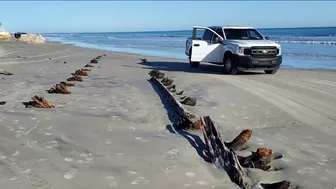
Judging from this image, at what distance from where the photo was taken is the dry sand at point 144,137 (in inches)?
164

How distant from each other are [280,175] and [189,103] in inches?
154

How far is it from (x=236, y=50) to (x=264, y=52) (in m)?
0.95

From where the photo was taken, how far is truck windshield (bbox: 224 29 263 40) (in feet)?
50.6

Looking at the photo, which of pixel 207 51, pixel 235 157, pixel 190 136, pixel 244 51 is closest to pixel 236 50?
pixel 244 51

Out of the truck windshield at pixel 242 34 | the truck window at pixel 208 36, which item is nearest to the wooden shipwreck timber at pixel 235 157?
the truck windshield at pixel 242 34

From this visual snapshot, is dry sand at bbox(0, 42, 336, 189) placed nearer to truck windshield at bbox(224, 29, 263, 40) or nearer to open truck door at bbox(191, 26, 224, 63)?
open truck door at bbox(191, 26, 224, 63)

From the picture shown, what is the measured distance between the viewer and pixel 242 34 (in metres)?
15.6

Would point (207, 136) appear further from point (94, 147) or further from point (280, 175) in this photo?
point (94, 147)

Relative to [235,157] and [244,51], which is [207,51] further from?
[235,157]

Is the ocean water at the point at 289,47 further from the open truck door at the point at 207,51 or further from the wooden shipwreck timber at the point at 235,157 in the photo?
the wooden shipwreck timber at the point at 235,157

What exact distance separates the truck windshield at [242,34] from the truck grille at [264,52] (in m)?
1.41

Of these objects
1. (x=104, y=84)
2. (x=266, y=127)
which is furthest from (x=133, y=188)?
(x=104, y=84)

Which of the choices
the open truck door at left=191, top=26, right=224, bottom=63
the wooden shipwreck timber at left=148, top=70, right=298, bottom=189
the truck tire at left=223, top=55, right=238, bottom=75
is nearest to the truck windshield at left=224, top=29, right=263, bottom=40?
the open truck door at left=191, top=26, right=224, bottom=63

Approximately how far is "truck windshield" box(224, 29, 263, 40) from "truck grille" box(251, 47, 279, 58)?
1.41 meters
